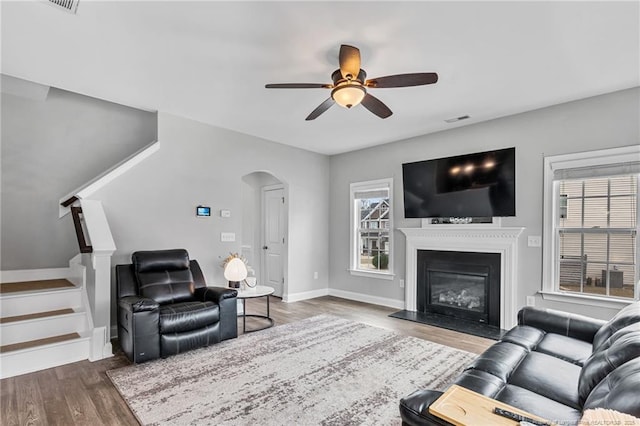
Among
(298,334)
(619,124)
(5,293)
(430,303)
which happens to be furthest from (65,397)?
(619,124)

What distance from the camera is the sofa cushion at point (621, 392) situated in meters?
1.01

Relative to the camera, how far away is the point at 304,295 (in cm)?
590

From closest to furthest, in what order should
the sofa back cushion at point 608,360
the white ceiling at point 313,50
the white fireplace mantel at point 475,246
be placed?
the sofa back cushion at point 608,360 → the white ceiling at point 313,50 → the white fireplace mantel at point 475,246

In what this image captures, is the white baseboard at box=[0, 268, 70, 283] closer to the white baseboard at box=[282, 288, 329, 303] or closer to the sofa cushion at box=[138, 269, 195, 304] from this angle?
the sofa cushion at box=[138, 269, 195, 304]

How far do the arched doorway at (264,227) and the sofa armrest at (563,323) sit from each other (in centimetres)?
422

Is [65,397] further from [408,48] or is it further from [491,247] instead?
[491,247]

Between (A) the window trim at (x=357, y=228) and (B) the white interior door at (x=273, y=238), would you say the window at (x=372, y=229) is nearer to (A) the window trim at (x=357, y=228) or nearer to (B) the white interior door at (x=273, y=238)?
(A) the window trim at (x=357, y=228)

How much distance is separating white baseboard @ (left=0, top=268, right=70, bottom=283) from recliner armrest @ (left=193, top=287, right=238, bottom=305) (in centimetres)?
192

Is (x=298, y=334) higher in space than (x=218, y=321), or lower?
lower

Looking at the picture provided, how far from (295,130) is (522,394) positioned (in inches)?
160

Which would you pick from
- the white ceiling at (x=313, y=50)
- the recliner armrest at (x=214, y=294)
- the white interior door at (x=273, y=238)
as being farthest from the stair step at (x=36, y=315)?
the white interior door at (x=273, y=238)

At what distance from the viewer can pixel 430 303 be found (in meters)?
4.86

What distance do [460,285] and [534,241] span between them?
112 centimetres

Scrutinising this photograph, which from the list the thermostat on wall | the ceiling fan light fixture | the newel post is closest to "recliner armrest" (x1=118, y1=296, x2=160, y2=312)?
the newel post
